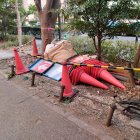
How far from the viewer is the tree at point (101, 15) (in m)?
5.61

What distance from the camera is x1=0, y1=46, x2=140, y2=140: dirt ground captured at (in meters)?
3.65

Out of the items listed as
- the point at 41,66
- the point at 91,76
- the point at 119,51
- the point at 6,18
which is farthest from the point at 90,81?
the point at 6,18

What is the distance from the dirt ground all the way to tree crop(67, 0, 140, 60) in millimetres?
1649

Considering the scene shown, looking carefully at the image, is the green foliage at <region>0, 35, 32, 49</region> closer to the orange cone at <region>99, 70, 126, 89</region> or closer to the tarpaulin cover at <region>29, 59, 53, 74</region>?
the tarpaulin cover at <region>29, 59, 53, 74</region>

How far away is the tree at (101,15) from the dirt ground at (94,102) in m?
1.65

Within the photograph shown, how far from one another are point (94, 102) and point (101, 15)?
2.37m

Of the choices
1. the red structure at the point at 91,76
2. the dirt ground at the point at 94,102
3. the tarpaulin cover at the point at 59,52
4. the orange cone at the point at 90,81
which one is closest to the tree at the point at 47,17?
the tarpaulin cover at the point at 59,52

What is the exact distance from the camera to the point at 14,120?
4062 millimetres

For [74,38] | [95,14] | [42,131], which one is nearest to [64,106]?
[42,131]

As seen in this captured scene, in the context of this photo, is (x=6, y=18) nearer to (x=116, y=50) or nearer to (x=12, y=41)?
(x=12, y=41)

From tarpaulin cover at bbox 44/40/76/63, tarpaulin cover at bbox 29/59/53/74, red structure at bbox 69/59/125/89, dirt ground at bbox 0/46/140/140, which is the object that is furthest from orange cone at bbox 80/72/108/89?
tarpaulin cover at bbox 44/40/76/63

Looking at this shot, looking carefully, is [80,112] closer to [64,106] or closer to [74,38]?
[64,106]

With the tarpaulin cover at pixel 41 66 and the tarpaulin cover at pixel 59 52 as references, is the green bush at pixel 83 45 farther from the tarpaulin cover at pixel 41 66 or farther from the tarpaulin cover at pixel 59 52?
the tarpaulin cover at pixel 41 66

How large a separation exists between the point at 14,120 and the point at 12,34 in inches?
514
